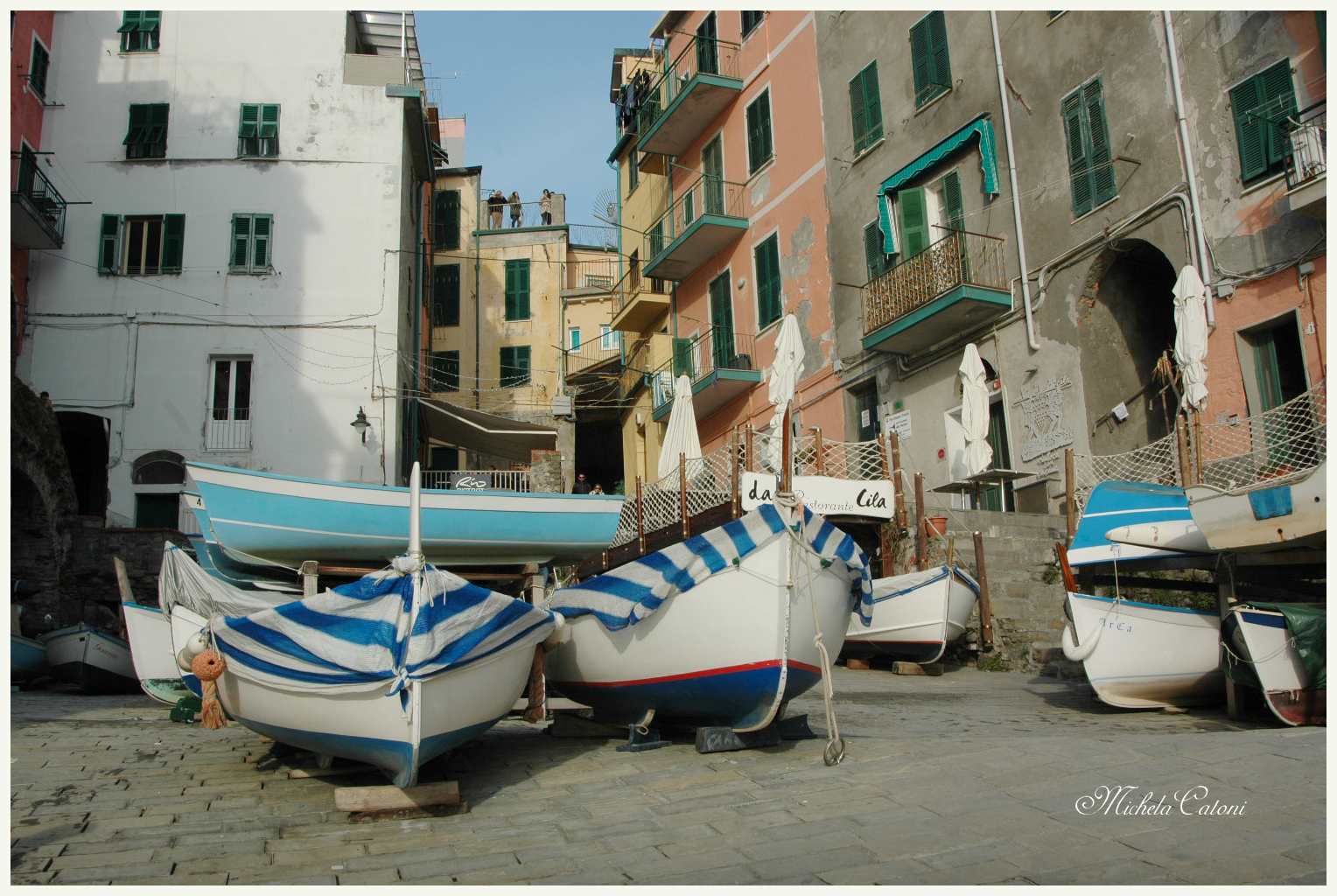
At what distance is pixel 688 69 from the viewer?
2472 centimetres

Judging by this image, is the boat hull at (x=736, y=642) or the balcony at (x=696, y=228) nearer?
the boat hull at (x=736, y=642)

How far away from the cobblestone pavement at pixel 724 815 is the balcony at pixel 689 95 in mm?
18572

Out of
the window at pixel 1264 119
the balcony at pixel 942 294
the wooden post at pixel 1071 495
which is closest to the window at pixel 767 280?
the balcony at pixel 942 294

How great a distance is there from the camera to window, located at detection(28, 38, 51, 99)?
71.5 feet

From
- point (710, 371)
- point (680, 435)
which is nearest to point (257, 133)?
point (710, 371)

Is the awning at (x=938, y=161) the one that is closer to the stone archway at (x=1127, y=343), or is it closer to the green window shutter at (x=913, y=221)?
the green window shutter at (x=913, y=221)

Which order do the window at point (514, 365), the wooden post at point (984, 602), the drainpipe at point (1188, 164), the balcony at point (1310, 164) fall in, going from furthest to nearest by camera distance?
the window at point (514, 365) < the wooden post at point (984, 602) < the drainpipe at point (1188, 164) < the balcony at point (1310, 164)

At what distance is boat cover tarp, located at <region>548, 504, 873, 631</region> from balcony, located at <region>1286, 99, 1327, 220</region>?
807 centimetres

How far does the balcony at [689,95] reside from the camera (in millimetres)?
23234

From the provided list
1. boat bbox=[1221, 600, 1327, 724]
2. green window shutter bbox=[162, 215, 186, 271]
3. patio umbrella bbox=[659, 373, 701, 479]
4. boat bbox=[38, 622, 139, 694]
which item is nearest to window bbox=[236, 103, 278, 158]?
green window shutter bbox=[162, 215, 186, 271]

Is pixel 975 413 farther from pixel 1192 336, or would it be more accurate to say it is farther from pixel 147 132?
pixel 147 132

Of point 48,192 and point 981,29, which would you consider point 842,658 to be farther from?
point 48,192

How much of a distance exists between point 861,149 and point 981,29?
3296mm

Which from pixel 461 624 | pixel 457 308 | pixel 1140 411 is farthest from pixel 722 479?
pixel 457 308
